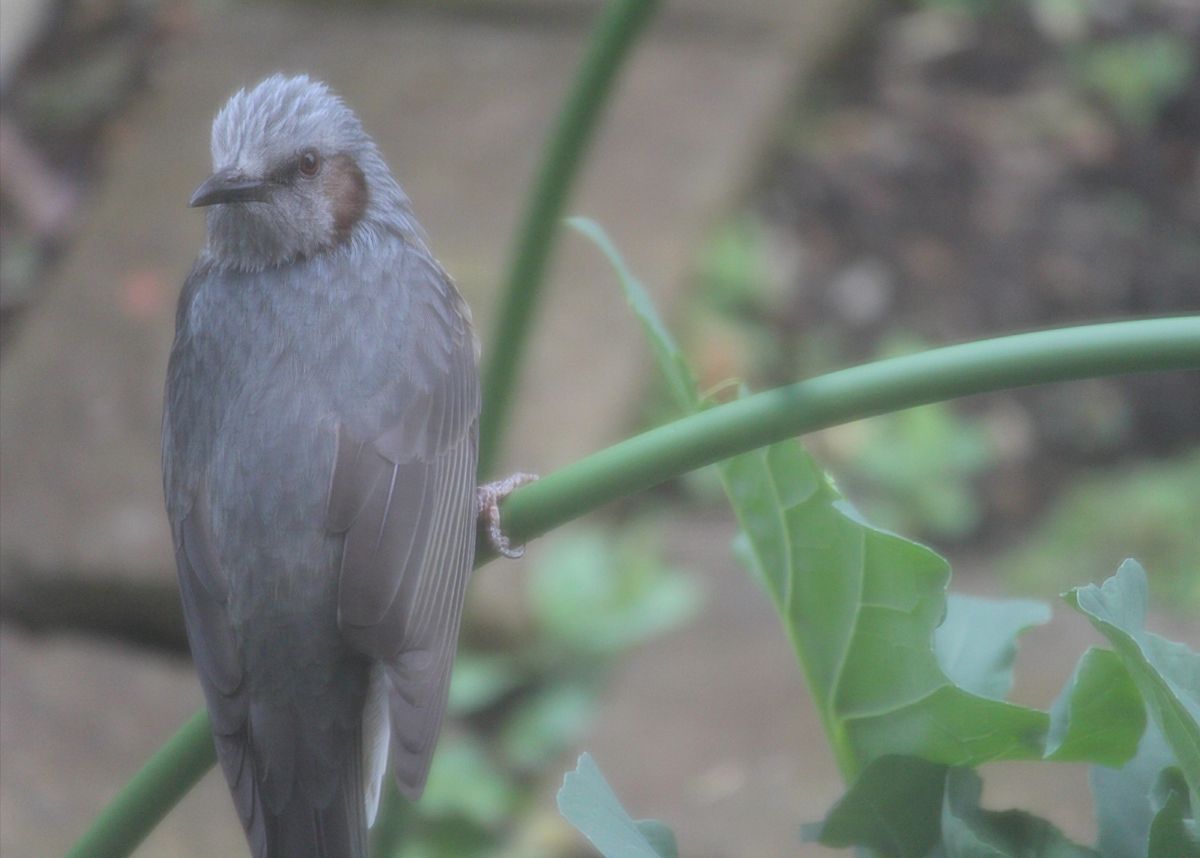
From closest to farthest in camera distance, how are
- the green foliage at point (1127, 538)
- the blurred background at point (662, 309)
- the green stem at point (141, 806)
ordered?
the green stem at point (141, 806) < the blurred background at point (662, 309) < the green foliage at point (1127, 538)

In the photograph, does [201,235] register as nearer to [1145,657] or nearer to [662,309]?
[662,309]

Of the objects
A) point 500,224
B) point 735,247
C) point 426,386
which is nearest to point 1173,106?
point 735,247

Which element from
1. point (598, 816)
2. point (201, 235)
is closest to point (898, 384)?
point (598, 816)

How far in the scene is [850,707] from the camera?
1762 mm

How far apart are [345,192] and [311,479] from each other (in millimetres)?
663

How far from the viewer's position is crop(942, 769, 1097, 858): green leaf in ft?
5.17

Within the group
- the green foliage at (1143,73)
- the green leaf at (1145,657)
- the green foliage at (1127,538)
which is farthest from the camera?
the green foliage at (1143,73)

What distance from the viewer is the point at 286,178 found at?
2.63m

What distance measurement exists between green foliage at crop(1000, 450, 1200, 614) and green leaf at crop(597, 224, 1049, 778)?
344 cm

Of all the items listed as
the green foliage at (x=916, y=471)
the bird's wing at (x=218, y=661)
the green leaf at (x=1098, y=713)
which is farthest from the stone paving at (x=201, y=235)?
the green leaf at (x=1098, y=713)

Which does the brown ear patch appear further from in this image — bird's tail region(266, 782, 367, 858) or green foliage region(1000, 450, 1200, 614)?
green foliage region(1000, 450, 1200, 614)

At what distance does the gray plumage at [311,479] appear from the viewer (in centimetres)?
222

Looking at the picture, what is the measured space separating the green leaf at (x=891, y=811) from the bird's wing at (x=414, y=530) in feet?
2.08

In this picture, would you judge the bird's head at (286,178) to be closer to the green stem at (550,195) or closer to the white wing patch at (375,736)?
the green stem at (550,195)
